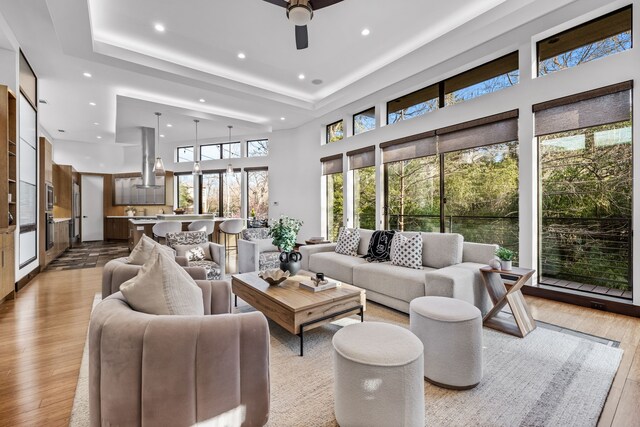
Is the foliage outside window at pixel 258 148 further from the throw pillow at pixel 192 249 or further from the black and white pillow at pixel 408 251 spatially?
the black and white pillow at pixel 408 251

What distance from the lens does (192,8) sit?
3.69m

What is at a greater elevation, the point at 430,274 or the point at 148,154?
the point at 148,154

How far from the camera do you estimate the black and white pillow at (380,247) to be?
13.6ft

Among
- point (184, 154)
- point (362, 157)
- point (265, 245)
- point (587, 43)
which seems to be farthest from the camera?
point (184, 154)

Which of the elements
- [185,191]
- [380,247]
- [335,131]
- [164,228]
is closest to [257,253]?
[380,247]

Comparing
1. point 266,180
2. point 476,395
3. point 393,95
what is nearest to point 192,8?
point 393,95

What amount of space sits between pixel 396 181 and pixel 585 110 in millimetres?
3041

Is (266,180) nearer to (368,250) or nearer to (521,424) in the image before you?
(368,250)

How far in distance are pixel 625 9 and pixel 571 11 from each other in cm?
55

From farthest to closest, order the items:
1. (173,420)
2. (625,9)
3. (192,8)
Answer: (192,8)
(625,9)
(173,420)

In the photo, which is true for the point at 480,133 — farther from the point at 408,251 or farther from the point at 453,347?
the point at 453,347

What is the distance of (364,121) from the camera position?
6.77m

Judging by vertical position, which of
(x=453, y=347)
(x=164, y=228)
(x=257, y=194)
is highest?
(x=257, y=194)

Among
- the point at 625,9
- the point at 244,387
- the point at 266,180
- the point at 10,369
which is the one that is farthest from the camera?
the point at 266,180
